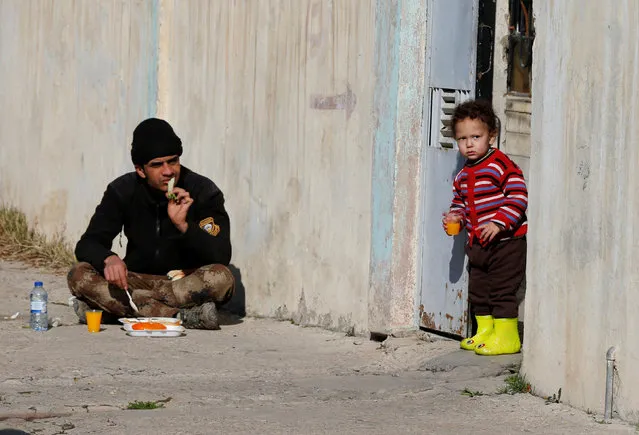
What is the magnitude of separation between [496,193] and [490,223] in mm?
211

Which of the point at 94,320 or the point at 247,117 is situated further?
the point at 247,117

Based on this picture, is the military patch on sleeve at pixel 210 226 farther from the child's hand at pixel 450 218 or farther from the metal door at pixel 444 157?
the child's hand at pixel 450 218

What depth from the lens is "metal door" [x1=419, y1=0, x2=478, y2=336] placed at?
708cm

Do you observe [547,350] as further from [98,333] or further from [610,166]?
[98,333]

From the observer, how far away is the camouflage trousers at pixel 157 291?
7.88m

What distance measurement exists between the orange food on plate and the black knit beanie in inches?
38.7

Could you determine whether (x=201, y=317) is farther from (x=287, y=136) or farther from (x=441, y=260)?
(x=441, y=260)

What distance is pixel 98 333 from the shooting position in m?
7.69

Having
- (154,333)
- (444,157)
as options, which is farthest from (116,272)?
(444,157)

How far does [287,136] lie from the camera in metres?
8.18

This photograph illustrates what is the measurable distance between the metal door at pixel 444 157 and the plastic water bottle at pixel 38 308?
217 cm

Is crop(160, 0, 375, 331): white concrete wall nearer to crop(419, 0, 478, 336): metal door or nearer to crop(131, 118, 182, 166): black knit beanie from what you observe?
crop(419, 0, 478, 336): metal door

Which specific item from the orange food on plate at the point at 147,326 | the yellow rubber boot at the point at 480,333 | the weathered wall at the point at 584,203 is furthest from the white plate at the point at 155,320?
the weathered wall at the point at 584,203

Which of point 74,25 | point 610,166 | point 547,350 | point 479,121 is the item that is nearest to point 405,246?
point 479,121
